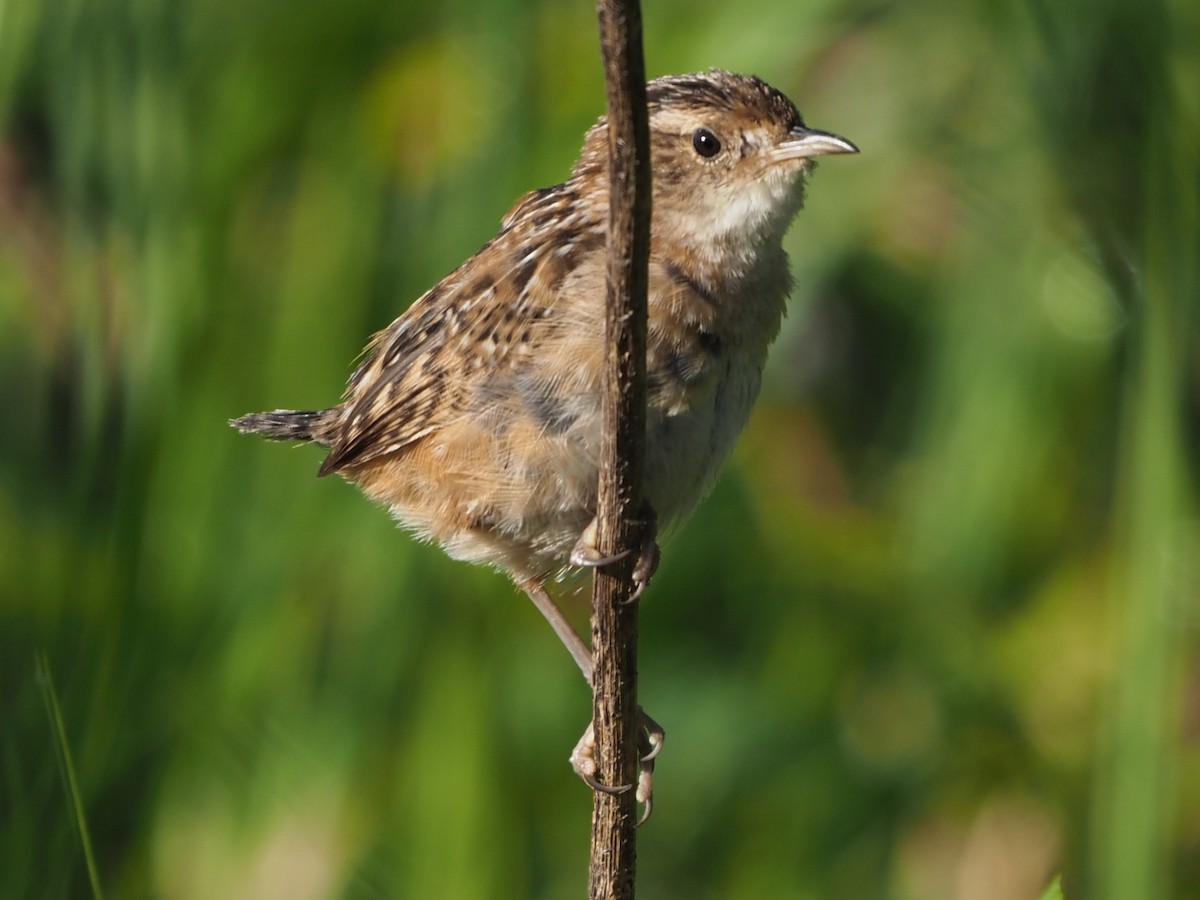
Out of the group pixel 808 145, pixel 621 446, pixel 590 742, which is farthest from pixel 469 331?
pixel 621 446

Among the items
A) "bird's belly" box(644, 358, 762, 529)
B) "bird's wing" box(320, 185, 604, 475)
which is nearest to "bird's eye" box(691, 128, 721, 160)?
"bird's wing" box(320, 185, 604, 475)

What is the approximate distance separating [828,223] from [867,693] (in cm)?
133

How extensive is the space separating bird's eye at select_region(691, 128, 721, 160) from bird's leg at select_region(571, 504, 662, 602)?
759 mm

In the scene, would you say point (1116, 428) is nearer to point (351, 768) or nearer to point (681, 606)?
point (681, 606)

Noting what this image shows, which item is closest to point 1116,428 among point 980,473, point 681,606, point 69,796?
point 980,473

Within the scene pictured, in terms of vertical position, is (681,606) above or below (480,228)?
below

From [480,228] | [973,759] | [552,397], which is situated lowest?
[973,759]

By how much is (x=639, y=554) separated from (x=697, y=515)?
88.8 inches

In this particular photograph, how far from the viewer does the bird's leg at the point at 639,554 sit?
228cm

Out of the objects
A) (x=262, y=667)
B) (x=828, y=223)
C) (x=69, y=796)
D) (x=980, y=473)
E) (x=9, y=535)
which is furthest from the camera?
(x=828, y=223)

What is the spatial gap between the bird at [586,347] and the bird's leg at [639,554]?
14 cm

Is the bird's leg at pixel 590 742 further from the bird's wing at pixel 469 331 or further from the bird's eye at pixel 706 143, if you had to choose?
the bird's eye at pixel 706 143

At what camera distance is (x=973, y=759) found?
4.58m

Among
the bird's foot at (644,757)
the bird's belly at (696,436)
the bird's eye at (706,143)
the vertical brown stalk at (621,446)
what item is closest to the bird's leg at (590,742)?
the bird's foot at (644,757)
